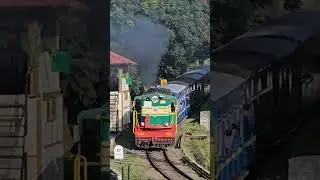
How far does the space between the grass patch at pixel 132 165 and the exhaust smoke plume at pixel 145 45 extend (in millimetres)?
400

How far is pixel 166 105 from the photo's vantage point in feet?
13.2

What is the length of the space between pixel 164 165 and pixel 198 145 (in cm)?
21

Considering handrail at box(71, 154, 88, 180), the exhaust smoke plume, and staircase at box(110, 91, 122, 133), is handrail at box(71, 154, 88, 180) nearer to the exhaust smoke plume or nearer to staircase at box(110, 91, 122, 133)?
staircase at box(110, 91, 122, 133)

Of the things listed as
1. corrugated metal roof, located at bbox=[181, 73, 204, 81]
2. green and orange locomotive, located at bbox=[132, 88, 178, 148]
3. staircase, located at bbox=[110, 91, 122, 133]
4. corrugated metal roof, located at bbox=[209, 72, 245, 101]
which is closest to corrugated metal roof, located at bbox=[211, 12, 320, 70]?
corrugated metal roof, located at bbox=[209, 72, 245, 101]

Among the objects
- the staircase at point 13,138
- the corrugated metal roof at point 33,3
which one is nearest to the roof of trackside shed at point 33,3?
the corrugated metal roof at point 33,3

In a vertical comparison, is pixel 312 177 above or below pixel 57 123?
below

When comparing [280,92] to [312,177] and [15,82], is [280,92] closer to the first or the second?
[312,177]

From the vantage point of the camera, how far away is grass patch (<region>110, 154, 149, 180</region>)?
4.00 meters

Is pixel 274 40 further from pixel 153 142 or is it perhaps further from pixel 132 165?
pixel 132 165

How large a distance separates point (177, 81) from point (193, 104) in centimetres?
15

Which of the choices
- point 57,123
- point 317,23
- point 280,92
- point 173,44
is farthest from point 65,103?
point 317,23

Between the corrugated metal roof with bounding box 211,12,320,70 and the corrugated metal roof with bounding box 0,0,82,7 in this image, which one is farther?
the corrugated metal roof with bounding box 211,12,320,70

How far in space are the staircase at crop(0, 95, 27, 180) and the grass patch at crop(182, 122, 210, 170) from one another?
0.84 m

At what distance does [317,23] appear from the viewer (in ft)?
13.4
